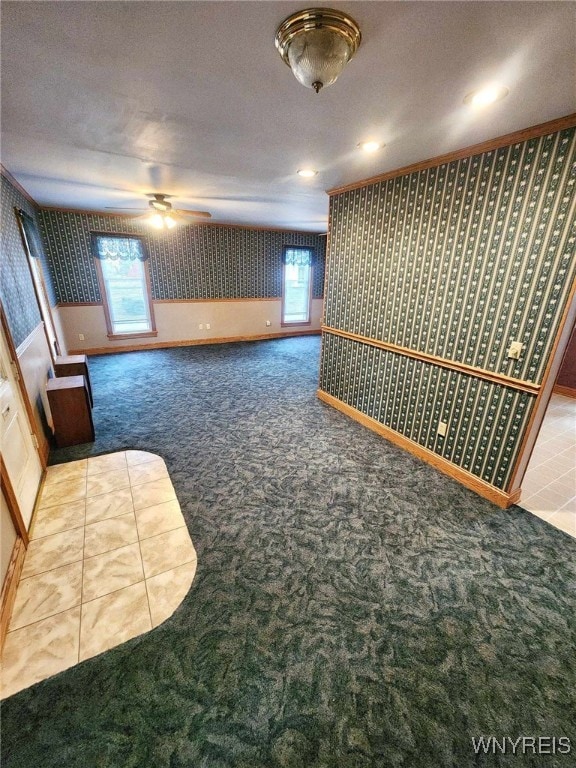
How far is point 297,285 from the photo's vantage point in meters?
7.62

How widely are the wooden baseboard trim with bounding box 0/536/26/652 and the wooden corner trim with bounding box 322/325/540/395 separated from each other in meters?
3.12

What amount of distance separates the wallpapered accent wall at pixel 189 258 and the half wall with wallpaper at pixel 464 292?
355cm

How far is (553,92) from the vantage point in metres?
1.46

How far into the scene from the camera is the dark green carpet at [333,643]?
118 cm

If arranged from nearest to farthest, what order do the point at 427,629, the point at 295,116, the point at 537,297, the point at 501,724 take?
the point at 501,724
the point at 427,629
the point at 295,116
the point at 537,297

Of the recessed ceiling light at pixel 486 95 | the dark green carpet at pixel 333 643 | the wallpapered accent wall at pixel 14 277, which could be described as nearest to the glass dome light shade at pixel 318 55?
the recessed ceiling light at pixel 486 95

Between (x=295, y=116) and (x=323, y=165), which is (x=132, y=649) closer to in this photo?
(x=295, y=116)

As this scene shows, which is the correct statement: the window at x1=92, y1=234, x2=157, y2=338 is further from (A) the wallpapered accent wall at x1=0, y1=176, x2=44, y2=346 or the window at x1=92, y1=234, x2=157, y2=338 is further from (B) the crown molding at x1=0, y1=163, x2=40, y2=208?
(A) the wallpapered accent wall at x1=0, y1=176, x2=44, y2=346

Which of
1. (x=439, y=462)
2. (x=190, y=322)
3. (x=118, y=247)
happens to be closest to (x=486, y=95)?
(x=439, y=462)

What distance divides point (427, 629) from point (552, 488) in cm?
184

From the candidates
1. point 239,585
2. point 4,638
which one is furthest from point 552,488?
point 4,638

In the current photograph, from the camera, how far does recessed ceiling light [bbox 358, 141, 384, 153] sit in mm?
2085

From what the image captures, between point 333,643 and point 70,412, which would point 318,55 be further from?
point 70,412

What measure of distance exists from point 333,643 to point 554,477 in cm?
245
